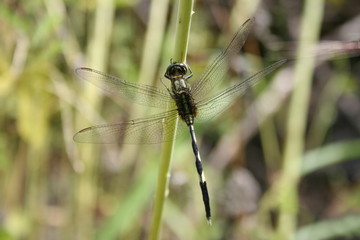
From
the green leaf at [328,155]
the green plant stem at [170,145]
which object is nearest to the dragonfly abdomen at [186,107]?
the green plant stem at [170,145]

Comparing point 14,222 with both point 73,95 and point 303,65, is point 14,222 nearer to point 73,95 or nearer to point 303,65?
point 73,95

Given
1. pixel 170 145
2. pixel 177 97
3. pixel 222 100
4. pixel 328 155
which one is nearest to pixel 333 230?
pixel 328 155

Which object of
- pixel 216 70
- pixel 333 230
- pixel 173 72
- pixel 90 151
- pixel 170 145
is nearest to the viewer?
pixel 170 145

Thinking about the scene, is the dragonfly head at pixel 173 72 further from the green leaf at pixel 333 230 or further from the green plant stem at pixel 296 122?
the green leaf at pixel 333 230

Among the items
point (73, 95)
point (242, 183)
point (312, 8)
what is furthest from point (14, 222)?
point (312, 8)

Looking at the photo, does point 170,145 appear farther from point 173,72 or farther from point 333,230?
point 333,230

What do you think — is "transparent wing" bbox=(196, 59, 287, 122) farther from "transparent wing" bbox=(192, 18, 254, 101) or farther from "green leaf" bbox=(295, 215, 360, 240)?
"green leaf" bbox=(295, 215, 360, 240)

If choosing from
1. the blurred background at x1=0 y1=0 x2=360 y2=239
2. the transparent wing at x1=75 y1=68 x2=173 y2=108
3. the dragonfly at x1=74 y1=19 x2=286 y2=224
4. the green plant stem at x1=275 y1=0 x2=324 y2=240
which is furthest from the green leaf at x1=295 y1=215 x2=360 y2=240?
the transparent wing at x1=75 y1=68 x2=173 y2=108
